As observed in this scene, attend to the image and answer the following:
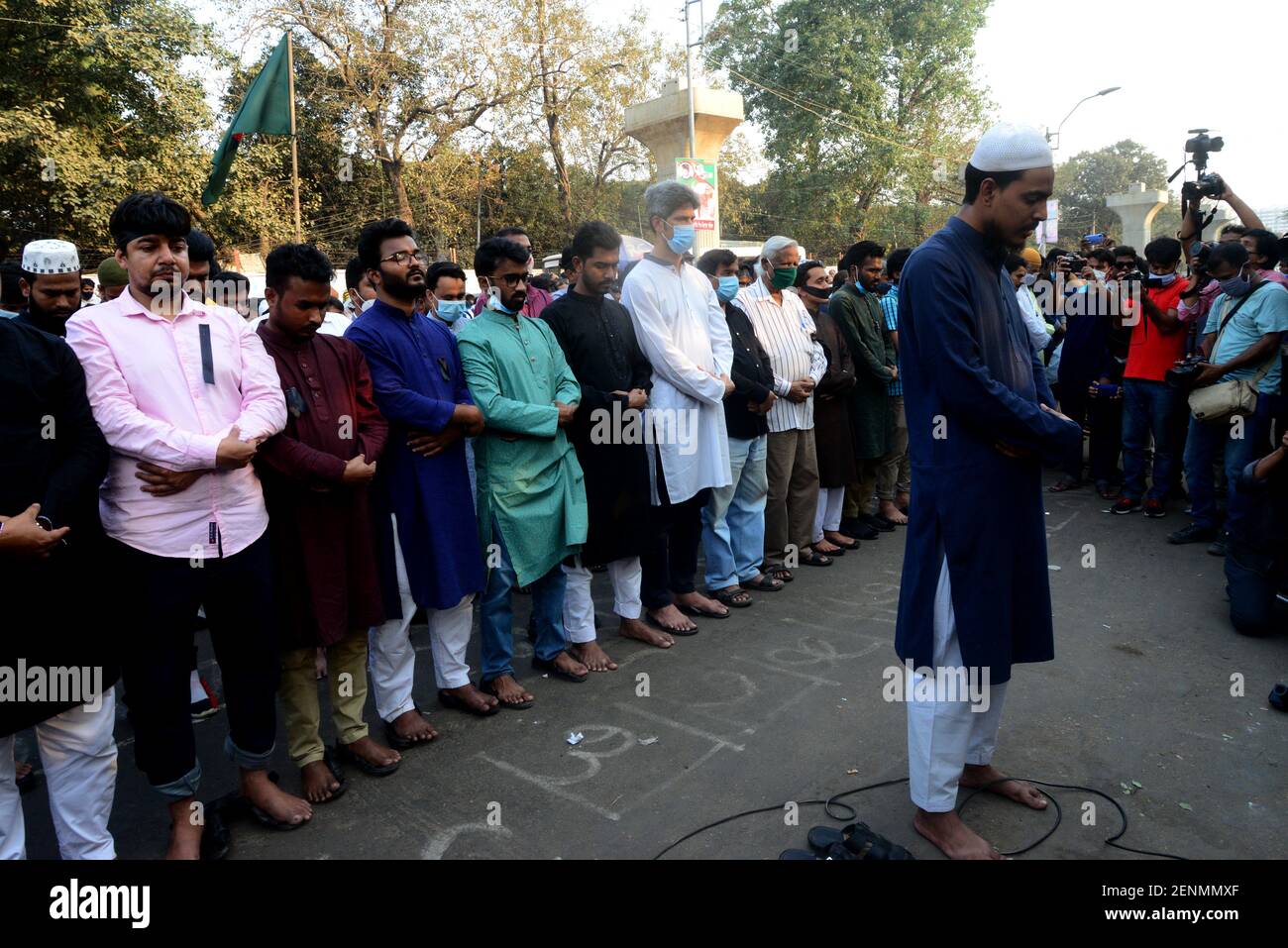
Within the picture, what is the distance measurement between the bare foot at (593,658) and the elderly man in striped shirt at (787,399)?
164 cm

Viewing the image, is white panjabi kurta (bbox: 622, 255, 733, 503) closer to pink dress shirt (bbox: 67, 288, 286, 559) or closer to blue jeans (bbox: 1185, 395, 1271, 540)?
pink dress shirt (bbox: 67, 288, 286, 559)

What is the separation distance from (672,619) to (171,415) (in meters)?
2.94

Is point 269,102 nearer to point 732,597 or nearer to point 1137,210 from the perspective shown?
point 732,597

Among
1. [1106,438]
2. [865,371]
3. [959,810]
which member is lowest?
[959,810]

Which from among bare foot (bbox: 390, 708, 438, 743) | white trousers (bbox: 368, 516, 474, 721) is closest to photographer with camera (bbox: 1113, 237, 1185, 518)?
white trousers (bbox: 368, 516, 474, 721)

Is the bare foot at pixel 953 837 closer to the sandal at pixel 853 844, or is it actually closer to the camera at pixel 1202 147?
the sandal at pixel 853 844

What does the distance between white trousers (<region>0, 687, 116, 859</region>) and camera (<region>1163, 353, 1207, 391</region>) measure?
6850mm

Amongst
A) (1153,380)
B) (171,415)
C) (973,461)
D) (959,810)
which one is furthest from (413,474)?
(1153,380)

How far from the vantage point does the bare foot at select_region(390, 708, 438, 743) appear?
375cm

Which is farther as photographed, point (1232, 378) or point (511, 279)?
point (1232, 378)

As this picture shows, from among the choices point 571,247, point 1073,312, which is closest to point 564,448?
point 571,247

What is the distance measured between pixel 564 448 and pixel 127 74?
16.2 meters

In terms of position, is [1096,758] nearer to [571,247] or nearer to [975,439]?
[975,439]

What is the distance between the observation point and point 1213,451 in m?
6.40
